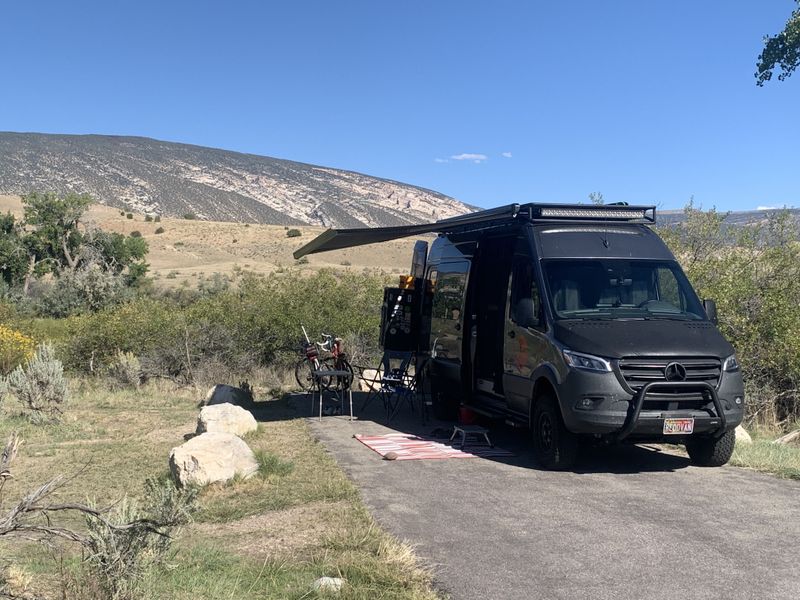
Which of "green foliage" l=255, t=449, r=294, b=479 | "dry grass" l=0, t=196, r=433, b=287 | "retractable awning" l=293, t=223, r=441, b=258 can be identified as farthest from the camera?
"dry grass" l=0, t=196, r=433, b=287

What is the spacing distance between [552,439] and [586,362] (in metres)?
0.93

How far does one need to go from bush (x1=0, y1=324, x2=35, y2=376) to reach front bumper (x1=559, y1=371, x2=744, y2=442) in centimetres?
1282

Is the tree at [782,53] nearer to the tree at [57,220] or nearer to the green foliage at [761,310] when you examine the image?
the green foliage at [761,310]

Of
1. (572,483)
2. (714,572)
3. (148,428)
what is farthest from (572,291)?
(148,428)

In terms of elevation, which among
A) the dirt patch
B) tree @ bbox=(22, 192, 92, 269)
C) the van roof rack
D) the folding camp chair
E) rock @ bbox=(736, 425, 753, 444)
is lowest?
the dirt patch

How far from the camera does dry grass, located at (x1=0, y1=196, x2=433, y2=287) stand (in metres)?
54.1

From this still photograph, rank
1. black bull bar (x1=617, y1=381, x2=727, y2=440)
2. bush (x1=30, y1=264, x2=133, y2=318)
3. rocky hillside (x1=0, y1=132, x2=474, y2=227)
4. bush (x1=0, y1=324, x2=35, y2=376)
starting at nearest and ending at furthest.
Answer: black bull bar (x1=617, y1=381, x2=727, y2=440) < bush (x1=0, y1=324, x2=35, y2=376) < bush (x1=30, y1=264, x2=133, y2=318) < rocky hillside (x1=0, y1=132, x2=474, y2=227)

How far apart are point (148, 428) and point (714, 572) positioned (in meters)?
8.82

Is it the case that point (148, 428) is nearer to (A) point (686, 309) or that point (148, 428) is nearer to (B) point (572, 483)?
(B) point (572, 483)

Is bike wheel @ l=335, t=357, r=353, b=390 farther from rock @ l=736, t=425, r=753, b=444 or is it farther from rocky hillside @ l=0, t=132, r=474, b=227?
rocky hillside @ l=0, t=132, r=474, b=227

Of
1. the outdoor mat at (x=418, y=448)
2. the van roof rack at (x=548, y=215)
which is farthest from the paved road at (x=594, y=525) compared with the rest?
the van roof rack at (x=548, y=215)

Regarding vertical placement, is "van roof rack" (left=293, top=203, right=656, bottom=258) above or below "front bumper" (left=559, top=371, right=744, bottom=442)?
above

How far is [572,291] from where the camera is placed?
28.1 ft

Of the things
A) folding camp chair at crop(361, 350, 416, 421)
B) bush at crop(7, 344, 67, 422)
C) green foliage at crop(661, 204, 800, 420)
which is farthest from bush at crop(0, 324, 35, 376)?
green foliage at crop(661, 204, 800, 420)
